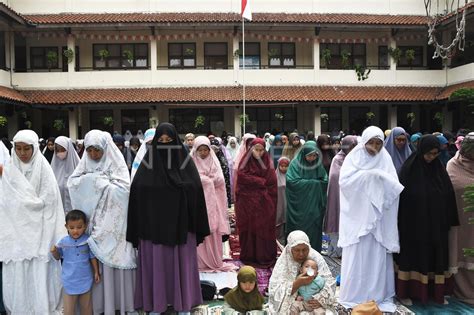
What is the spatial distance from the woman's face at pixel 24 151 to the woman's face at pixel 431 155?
3465 millimetres

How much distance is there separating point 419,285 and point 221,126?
13.5 meters

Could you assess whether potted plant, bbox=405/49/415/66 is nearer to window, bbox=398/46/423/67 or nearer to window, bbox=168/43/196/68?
window, bbox=398/46/423/67

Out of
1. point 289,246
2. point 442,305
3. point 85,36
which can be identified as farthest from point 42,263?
point 85,36

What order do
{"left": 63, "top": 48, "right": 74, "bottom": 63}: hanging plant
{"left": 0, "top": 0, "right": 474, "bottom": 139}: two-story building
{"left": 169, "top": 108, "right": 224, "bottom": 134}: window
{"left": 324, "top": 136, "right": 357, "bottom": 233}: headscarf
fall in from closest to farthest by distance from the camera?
{"left": 324, "top": 136, "right": 357, "bottom": 233}: headscarf → {"left": 0, "top": 0, "right": 474, "bottom": 139}: two-story building → {"left": 63, "top": 48, "right": 74, "bottom": 63}: hanging plant → {"left": 169, "top": 108, "right": 224, "bottom": 134}: window

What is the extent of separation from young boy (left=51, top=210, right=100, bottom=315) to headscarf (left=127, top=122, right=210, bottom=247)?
0.38 m

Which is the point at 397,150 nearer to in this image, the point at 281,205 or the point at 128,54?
the point at 281,205

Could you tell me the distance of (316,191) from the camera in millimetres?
5195

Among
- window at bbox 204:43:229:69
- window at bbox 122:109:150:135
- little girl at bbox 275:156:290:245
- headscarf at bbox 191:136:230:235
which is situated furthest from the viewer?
window at bbox 204:43:229:69

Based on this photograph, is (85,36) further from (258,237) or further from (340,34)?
(258,237)

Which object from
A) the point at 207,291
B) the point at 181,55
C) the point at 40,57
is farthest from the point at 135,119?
the point at 207,291

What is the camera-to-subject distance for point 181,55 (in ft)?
56.3

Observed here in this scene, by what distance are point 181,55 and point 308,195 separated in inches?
519

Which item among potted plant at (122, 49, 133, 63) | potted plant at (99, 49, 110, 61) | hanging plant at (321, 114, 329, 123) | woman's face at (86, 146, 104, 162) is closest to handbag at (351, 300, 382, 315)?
woman's face at (86, 146, 104, 162)

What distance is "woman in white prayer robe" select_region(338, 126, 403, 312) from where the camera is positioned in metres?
3.77
